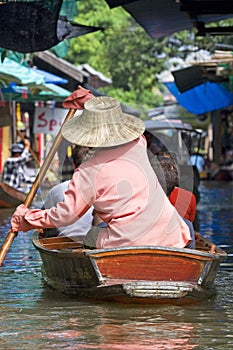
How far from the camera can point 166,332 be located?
720 centimetres

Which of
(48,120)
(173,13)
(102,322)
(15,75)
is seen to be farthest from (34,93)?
(102,322)

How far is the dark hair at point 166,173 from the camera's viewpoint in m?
9.30

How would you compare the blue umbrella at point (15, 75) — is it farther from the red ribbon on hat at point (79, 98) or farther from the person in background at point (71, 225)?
the red ribbon on hat at point (79, 98)

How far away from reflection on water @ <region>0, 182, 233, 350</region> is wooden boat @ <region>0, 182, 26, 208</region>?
25.9 ft

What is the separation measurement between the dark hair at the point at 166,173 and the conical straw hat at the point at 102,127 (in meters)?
1.05

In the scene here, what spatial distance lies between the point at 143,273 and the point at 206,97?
22.2 m

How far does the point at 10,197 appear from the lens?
716 inches

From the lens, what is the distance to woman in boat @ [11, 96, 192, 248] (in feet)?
26.2

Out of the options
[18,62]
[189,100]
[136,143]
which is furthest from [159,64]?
[136,143]

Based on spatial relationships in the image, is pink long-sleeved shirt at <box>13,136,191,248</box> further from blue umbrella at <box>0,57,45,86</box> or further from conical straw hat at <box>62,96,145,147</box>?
blue umbrella at <box>0,57,45,86</box>

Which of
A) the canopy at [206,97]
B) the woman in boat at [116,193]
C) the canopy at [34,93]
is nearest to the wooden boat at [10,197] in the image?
the canopy at [34,93]

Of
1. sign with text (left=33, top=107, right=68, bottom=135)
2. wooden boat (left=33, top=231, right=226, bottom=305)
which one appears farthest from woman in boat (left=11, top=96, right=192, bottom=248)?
sign with text (left=33, top=107, right=68, bottom=135)

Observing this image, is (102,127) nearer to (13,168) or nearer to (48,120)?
(13,168)

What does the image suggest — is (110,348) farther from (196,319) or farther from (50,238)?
(50,238)
